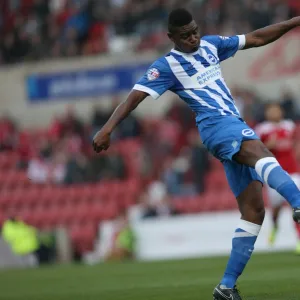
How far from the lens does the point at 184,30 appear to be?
25.2 ft

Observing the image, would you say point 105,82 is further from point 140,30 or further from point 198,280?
point 198,280

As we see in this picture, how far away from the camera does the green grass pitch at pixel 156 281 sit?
921 centimetres

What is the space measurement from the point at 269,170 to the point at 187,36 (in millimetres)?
1270

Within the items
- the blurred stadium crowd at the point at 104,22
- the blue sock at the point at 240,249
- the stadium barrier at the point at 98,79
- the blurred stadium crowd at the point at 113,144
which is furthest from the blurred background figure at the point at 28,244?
the blue sock at the point at 240,249

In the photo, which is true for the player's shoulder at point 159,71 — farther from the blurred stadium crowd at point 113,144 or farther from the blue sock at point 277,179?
the blurred stadium crowd at point 113,144

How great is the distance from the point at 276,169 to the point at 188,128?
14.3 metres

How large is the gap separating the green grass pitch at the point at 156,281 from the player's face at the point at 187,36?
2164mm

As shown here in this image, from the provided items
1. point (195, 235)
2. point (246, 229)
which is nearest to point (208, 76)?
point (246, 229)

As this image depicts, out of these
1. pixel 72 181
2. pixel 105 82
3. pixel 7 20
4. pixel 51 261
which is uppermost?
pixel 7 20

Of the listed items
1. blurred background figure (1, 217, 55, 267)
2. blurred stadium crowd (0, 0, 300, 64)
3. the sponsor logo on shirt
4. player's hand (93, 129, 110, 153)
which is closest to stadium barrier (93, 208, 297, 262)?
blurred background figure (1, 217, 55, 267)

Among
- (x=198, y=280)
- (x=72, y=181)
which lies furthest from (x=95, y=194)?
(x=198, y=280)

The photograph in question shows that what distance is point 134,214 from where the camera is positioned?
1998 cm

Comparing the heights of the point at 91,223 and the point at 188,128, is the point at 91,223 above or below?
below

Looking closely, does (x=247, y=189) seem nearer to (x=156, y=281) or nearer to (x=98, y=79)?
(x=156, y=281)
